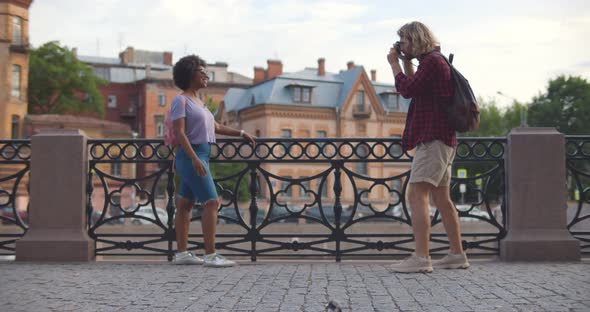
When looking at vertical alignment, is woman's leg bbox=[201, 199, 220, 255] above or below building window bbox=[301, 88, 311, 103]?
below

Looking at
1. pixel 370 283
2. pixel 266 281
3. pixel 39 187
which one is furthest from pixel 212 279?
pixel 39 187

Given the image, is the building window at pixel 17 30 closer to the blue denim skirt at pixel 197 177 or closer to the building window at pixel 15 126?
the building window at pixel 15 126

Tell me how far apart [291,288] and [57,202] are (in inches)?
133

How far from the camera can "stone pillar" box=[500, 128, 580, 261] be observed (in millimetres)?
7270

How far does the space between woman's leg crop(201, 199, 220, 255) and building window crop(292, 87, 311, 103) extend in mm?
56160

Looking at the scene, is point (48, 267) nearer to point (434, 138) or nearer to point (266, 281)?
point (266, 281)

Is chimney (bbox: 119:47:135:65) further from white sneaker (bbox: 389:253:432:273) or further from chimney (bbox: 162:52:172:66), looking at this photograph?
white sneaker (bbox: 389:253:432:273)

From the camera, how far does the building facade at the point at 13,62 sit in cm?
4688

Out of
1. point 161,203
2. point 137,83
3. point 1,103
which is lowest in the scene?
point 161,203

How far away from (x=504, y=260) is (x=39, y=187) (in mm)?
4779

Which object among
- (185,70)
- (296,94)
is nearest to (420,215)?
(185,70)

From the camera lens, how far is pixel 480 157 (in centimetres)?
779

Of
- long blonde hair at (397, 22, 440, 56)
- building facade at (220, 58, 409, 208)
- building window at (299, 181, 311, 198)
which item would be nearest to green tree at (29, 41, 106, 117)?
building facade at (220, 58, 409, 208)

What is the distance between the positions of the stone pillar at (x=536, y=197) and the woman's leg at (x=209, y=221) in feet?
9.48
